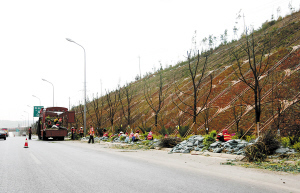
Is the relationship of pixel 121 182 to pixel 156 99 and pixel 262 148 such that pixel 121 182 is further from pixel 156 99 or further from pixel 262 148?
pixel 156 99

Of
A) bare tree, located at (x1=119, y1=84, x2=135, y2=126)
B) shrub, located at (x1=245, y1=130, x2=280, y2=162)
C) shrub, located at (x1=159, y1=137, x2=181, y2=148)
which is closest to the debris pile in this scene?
shrub, located at (x1=245, y1=130, x2=280, y2=162)

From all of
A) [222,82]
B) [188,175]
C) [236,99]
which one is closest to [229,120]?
[236,99]

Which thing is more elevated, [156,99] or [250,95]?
[156,99]

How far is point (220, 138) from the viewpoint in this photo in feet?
41.1

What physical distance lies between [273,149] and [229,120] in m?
12.4

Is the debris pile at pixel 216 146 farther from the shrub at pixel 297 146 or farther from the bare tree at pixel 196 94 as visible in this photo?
the bare tree at pixel 196 94

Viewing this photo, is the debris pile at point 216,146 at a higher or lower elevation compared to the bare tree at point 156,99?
lower

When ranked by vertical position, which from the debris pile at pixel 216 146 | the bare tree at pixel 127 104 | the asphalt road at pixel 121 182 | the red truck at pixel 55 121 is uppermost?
the bare tree at pixel 127 104

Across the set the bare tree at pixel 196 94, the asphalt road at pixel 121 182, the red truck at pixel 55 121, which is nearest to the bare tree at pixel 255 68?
the bare tree at pixel 196 94

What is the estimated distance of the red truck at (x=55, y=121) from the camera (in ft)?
97.5

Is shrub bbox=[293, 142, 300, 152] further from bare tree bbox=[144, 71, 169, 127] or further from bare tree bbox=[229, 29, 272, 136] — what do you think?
bare tree bbox=[144, 71, 169, 127]

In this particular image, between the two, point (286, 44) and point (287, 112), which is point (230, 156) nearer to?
point (287, 112)

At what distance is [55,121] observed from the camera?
101ft

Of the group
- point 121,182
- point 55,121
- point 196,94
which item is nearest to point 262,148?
point 121,182
